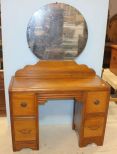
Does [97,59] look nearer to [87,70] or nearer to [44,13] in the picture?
[87,70]

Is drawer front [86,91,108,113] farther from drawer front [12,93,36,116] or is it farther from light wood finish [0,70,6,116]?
light wood finish [0,70,6,116]

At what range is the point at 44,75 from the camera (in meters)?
1.92

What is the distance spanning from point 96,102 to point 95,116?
0.52ft

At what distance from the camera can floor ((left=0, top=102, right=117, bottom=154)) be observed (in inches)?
73.4

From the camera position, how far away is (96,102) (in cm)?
174

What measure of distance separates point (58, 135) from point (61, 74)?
722 millimetres

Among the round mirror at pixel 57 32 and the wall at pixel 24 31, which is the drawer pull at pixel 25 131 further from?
the round mirror at pixel 57 32

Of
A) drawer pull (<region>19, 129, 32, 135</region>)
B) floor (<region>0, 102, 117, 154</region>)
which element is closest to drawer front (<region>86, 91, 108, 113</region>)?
floor (<region>0, 102, 117, 154</region>)

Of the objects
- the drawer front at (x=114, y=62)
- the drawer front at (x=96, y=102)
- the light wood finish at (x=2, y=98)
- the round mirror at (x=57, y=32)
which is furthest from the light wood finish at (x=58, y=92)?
the drawer front at (x=114, y=62)

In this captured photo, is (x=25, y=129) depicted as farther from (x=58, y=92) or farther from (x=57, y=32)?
(x=57, y=32)

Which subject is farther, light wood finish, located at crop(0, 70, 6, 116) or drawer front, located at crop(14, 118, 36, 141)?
light wood finish, located at crop(0, 70, 6, 116)

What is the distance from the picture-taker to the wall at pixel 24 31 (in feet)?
6.01

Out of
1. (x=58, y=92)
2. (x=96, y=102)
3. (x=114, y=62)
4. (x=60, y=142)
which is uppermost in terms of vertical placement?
(x=114, y=62)

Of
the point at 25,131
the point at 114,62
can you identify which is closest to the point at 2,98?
the point at 25,131
